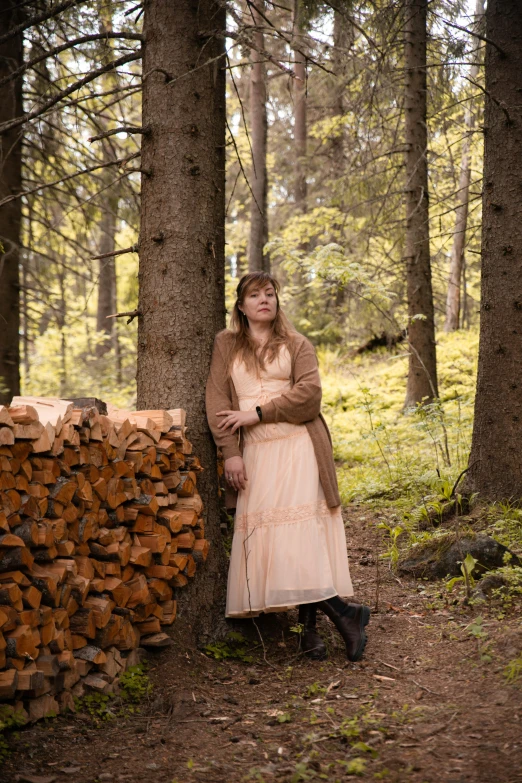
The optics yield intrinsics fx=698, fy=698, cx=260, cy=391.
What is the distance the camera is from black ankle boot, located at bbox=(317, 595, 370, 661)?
13.3 feet

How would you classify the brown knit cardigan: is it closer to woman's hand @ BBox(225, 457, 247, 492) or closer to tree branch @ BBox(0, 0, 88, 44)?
woman's hand @ BBox(225, 457, 247, 492)

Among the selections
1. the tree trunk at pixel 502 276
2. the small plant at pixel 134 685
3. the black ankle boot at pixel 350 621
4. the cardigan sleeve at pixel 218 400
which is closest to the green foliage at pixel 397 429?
the tree trunk at pixel 502 276

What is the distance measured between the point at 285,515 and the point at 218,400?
792mm

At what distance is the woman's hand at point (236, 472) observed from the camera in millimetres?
4145

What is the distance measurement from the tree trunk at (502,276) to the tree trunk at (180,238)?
230cm

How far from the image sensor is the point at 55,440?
3094mm

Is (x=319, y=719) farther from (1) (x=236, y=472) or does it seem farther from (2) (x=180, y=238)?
(2) (x=180, y=238)

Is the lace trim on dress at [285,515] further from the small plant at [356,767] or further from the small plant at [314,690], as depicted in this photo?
the small plant at [356,767]

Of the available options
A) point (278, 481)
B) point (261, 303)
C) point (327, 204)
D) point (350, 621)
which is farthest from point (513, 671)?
point (327, 204)

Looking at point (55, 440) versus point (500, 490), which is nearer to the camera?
point (55, 440)

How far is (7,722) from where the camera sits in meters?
2.83

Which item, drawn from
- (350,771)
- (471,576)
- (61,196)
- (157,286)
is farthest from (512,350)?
(61,196)

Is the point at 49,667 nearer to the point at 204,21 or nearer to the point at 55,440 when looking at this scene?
the point at 55,440

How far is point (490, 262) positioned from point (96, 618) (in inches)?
154
